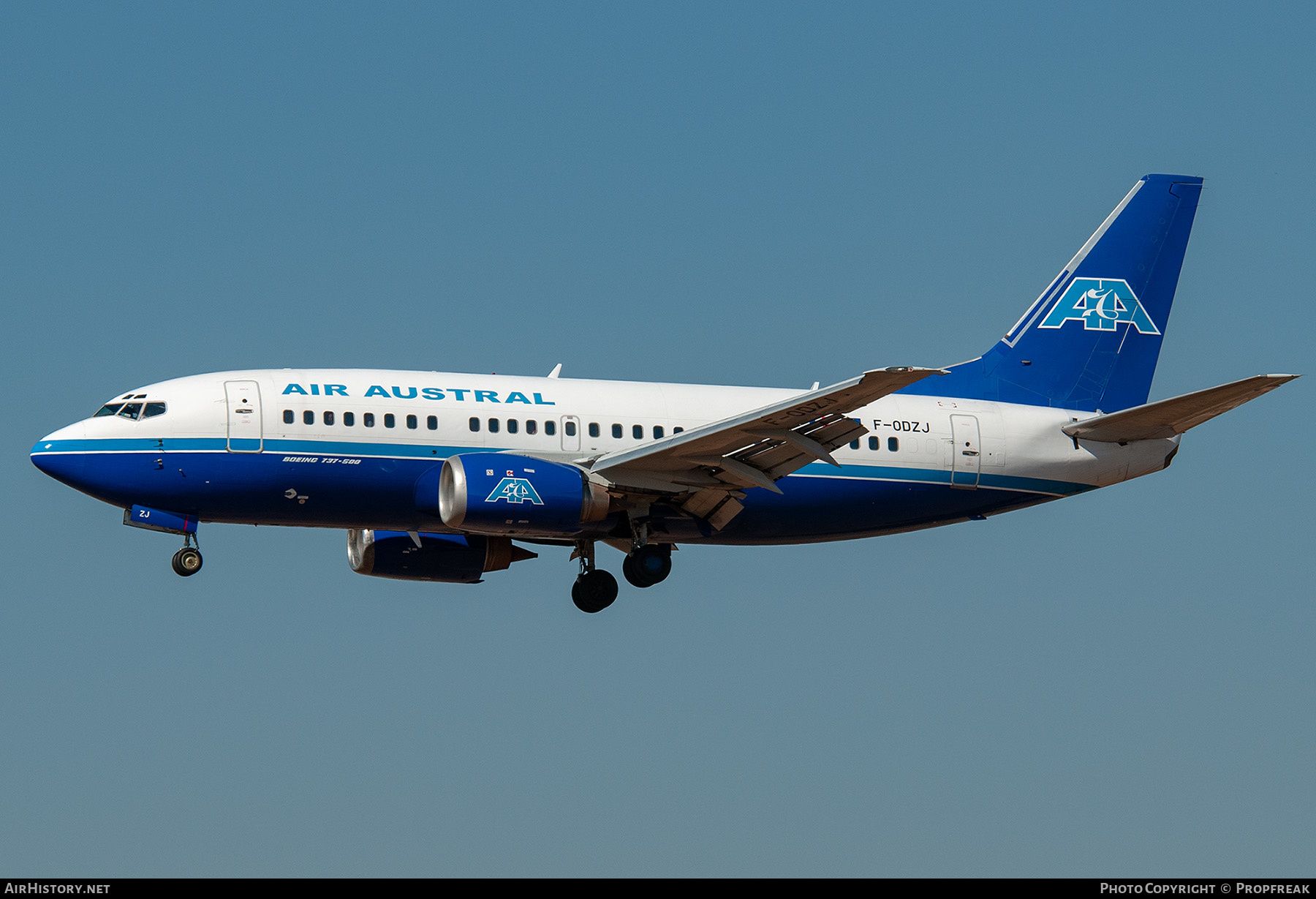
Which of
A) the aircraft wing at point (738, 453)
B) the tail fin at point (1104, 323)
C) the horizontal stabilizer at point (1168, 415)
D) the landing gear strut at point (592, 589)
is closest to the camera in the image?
the aircraft wing at point (738, 453)

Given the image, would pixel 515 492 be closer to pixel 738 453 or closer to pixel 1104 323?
pixel 738 453

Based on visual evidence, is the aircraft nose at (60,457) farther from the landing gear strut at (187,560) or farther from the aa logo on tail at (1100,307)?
the aa logo on tail at (1100,307)

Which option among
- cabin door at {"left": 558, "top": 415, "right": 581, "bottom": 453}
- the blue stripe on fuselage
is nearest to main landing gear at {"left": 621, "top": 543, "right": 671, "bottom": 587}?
cabin door at {"left": 558, "top": 415, "right": 581, "bottom": 453}

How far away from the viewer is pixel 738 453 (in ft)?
124

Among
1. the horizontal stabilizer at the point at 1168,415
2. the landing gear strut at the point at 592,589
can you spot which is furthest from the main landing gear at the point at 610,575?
the horizontal stabilizer at the point at 1168,415

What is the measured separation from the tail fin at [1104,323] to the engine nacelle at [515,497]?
9664 millimetres

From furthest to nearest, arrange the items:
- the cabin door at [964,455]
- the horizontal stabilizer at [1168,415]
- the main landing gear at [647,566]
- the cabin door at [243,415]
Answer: the cabin door at [964,455] → the main landing gear at [647,566] → the cabin door at [243,415] → the horizontal stabilizer at [1168,415]

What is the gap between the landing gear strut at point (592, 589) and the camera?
138 feet

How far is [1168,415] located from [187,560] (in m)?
22.5

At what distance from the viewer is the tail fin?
143 feet

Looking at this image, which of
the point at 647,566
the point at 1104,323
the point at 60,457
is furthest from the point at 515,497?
the point at 1104,323

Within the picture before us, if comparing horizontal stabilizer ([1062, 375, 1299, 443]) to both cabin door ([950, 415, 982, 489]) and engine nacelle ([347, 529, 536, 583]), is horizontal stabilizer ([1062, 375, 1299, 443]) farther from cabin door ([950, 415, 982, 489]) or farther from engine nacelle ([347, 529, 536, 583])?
engine nacelle ([347, 529, 536, 583])
